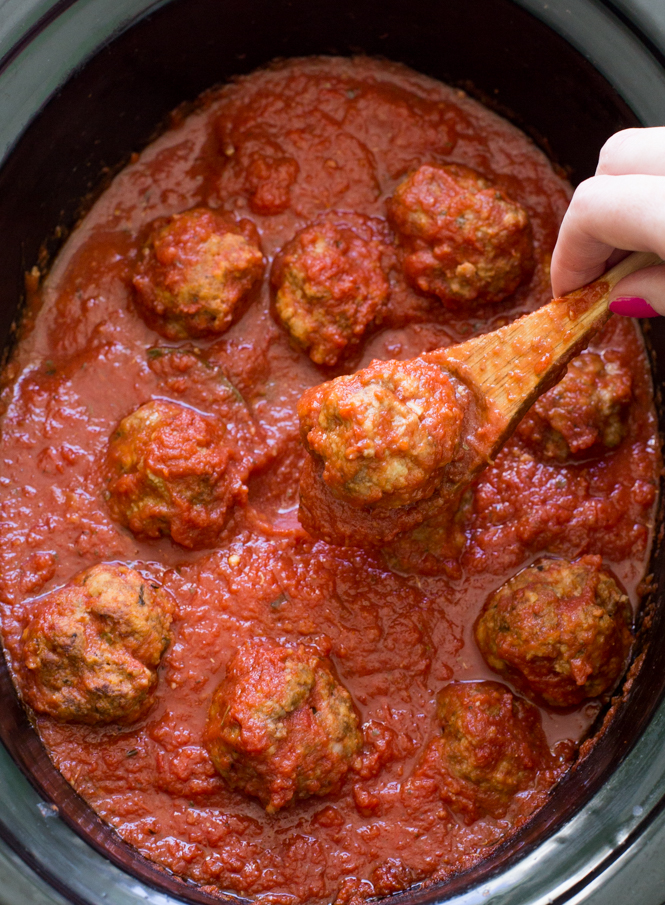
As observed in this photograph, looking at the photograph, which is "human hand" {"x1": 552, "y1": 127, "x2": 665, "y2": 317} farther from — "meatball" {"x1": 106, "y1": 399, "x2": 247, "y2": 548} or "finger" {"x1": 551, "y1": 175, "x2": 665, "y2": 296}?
"meatball" {"x1": 106, "y1": 399, "x2": 247, "y2": 548}

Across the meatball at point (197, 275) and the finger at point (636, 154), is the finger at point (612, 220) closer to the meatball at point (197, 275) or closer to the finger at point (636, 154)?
the finger at point (636, 154)

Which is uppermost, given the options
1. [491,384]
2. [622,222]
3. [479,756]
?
[622,222]

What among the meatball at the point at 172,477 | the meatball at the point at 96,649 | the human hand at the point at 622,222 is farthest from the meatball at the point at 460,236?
the meatball at the point at 96,649

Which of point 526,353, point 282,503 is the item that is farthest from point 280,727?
point 526,353

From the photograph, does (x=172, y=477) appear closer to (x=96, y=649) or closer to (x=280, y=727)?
(x=96, y=649)

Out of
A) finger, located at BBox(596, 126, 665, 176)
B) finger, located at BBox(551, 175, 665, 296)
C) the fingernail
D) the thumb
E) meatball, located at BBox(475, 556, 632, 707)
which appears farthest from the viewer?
meatball, located at BBox(475, 556, 632, 707)

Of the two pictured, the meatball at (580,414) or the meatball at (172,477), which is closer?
the meatball at (172,477)

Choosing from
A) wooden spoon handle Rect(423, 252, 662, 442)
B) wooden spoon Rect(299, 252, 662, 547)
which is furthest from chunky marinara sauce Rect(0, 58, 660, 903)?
wooden spoon handle Rect(423, 252, 662, 442)
